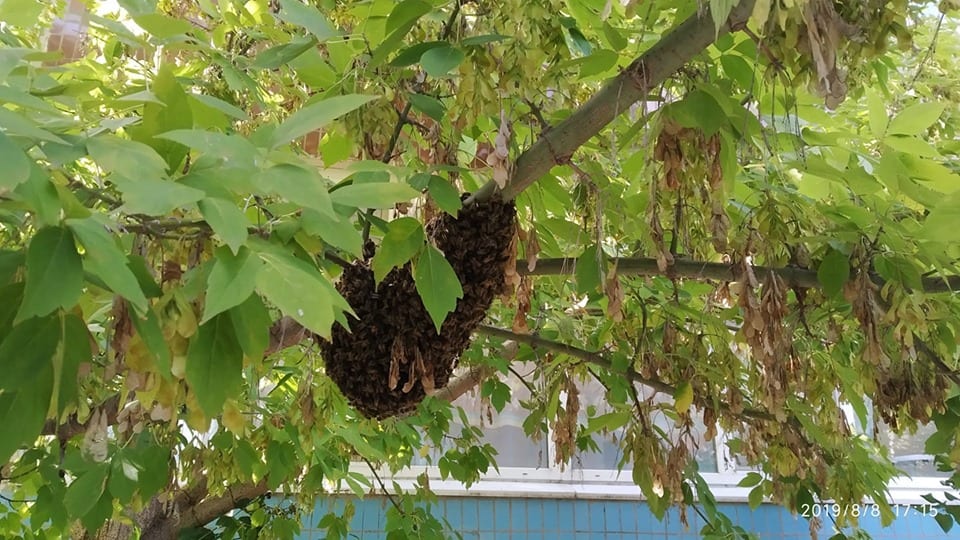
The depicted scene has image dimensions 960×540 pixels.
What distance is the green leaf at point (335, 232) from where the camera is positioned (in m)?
0.71

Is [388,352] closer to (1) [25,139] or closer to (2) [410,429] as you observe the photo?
(1) [25,139]

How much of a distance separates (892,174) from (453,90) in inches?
28.8

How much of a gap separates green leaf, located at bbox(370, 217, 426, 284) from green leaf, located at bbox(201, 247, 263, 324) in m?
0.41

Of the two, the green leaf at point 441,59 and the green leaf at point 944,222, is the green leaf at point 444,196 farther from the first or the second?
the green leaf at point 944,222

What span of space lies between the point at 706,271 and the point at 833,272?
0.22 metres

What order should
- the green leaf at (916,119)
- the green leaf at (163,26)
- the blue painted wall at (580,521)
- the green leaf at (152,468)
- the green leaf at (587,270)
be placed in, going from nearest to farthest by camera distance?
1. the green leaf at (163,26)
2. the green leaf at (916,119)
3. the green leaf at (587,270)
4. the green leaf at (152,468)
5. the blue painted wall at (580,521)

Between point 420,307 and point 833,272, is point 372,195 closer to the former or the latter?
point 420,307

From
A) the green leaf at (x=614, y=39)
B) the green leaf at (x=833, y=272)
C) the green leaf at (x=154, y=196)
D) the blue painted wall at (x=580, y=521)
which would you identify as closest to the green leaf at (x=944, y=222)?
the green leaf at (x=833, y=272)

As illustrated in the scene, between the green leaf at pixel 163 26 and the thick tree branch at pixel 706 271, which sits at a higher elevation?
the green leaf at pixel 163 26

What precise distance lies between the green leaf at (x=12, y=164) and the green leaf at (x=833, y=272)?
1.25m

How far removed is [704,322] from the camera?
1.96 meters

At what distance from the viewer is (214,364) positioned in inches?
26.3

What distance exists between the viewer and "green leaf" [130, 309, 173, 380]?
645 millimetres
